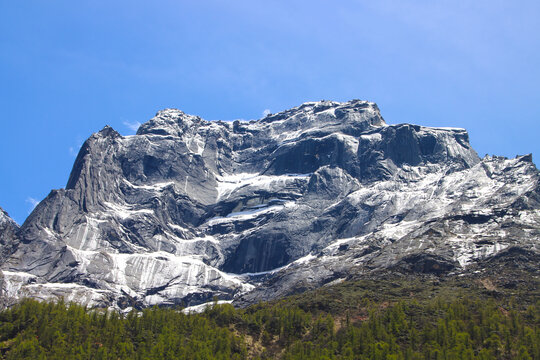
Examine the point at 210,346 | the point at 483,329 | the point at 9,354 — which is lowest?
the point at 9,354

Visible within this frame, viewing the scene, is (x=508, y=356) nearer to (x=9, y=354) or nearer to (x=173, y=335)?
(x=173, y=335)

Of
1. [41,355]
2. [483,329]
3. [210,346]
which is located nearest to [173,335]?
[210,346]

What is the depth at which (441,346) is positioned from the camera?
18488 cm

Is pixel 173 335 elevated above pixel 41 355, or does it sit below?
above

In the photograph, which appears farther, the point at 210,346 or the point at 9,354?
the point at 210,346

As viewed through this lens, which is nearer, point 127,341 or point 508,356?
point 508,356

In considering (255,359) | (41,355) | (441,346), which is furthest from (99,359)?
(441,346)

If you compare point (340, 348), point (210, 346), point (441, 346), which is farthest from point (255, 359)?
point (441, 346)

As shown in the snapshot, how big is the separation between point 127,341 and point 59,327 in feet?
70.9

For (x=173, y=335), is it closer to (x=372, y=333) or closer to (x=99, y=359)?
(x=99, y=359)

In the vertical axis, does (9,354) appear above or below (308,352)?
below

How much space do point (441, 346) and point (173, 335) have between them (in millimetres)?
80175

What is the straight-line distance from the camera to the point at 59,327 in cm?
19700

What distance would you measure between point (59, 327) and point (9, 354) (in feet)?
Answer: 67.9
